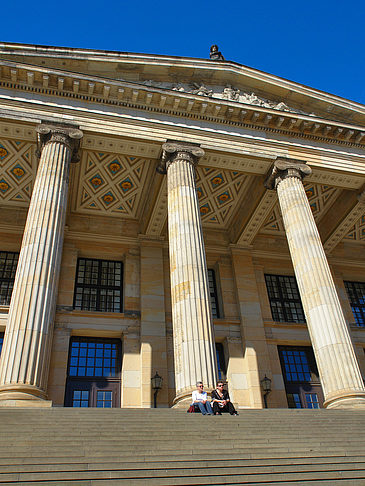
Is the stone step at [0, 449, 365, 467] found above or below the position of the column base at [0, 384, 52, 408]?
below

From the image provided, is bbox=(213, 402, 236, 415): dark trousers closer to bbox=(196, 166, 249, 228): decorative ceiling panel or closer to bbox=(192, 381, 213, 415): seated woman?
bbox=(192, 381, 213, 415): seated woman

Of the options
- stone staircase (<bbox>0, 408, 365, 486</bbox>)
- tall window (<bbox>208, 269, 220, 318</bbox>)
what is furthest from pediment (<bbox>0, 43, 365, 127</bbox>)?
stone staircase (<bbox>0, 408, 365, 486</bbox>)

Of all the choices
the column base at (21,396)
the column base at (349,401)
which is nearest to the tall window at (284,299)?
the column base at (349,401)

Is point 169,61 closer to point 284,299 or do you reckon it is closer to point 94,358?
point 284,299

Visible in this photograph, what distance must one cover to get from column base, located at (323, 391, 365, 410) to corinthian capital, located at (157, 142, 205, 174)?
33.9 ft

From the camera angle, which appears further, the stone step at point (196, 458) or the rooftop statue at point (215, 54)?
the rooftop statue at point (215, 54)

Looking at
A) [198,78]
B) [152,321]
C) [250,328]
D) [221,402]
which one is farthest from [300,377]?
[198,78]

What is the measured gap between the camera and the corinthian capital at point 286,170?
64.4ft

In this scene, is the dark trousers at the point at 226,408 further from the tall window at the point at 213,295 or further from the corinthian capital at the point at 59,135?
the tall window at the point at 213,295

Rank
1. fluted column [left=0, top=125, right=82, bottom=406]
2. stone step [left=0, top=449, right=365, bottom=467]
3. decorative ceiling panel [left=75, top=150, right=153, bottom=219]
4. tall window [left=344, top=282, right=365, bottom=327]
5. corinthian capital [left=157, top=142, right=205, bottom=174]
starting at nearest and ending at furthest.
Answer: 1. stone step [left=0, top=449, right=365, bottom=467]
2. fluted column [left=0, top=125, right=82, bottom=406]
3. corinthian capital [left=157, top=142, right=205, bottom=174]
4. decorative ceiling panel [left=75, top=150, right=153, bottom=219]
5. tall window [left=344, top=282, right=365, bottom=327]

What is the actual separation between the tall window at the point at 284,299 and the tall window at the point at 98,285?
830 cm

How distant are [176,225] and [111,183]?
6581 mm

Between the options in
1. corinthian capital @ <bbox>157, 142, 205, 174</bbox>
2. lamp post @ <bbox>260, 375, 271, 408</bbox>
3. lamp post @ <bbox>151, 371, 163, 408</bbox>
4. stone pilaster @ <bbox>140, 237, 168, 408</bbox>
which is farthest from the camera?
lamp post @ <bbox>260, 375, 271, 408</bbox>

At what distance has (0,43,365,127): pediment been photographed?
18.1 metres
